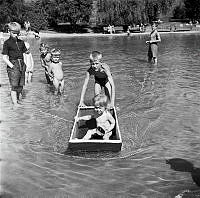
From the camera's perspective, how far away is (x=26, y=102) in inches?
426

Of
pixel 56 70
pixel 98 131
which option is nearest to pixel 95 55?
pixel 98 131

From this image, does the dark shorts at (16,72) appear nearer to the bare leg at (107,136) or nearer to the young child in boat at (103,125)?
the young child in boat at (103,125)

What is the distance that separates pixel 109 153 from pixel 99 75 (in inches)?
89.8

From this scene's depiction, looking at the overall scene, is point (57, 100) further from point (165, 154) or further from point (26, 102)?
point (165, 154)

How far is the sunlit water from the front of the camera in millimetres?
5586

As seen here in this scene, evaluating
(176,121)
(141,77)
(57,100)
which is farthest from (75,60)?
(176,121)

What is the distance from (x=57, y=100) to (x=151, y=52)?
9.27 metres

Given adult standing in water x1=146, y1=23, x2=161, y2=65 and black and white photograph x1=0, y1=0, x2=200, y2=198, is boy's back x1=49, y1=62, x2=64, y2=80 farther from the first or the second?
adult standing in water x1=146, y1=23, x2=161, y2=65

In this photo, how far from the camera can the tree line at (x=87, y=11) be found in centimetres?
5025

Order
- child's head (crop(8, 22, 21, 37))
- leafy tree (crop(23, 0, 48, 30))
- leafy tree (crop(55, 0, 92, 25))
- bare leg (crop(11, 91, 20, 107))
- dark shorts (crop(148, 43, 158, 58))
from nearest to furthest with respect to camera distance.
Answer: child's head (crop(8, 22, 21, 37)) < bare leg (crop(11, 91, 20, 107)) < dark shorts (crop(148, 43, 158, 58)) < leafy tree (crop(55, 0, 92, 25)) < leafy tree (crop(23, 0, 48, 30))

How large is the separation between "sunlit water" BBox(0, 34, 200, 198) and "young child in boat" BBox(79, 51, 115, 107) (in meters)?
0.88

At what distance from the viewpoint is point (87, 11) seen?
182 feet

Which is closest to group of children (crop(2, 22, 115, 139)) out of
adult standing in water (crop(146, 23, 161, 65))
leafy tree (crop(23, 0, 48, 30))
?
adult standing in water (crop(146, 23, 161, 65))

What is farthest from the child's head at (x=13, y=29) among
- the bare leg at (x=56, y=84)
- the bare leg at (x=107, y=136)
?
the bare leg at (x=107, y=136)
